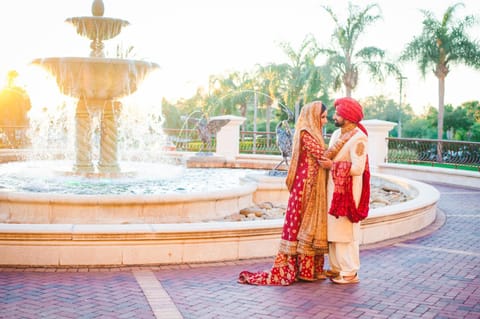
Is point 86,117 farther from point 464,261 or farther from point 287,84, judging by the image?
point 287,84

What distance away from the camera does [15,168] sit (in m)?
13.6

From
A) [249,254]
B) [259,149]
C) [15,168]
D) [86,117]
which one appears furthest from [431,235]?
[259,149]

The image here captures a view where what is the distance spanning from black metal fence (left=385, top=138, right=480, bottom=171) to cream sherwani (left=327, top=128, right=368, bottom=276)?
11204 millimetres

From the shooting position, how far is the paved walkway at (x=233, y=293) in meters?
4.55

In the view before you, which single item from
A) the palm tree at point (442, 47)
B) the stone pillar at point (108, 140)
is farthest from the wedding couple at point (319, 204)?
the palm tree at point (442, 47)

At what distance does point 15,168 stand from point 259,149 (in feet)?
30.9

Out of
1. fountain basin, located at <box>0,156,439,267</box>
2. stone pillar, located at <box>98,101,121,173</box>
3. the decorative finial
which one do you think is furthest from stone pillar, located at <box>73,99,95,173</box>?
fountain basin, located at <box>0,156,439,267</box>

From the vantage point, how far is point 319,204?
5.42 m

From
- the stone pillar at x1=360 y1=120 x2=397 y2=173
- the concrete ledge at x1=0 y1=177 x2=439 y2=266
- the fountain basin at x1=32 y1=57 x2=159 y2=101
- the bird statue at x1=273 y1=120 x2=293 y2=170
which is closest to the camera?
the concrete ledge at x1=0 y1=177 x2=439 y2=266

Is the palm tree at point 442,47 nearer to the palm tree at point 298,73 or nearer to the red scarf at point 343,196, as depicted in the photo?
the palm tree at point 298,73

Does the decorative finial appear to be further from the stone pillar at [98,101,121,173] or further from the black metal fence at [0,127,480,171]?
the black metal fence at [0,127,480,171]

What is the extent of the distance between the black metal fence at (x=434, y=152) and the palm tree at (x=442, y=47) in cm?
1259

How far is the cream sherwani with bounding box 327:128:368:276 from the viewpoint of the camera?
17.3 ft

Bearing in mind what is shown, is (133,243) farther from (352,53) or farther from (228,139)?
(352,53)
